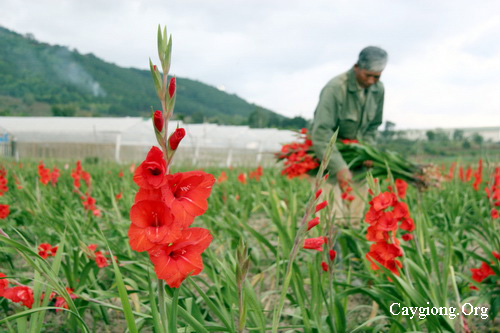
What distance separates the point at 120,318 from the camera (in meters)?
2.06

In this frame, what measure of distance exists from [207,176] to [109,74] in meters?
105

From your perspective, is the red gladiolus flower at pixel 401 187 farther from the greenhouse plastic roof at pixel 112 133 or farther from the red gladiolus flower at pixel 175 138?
the greenhouse plastic roof at pixel 112 133

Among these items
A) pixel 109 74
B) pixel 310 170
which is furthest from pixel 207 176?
pixel 109 74

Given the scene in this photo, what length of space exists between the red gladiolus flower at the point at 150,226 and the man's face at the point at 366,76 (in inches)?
105

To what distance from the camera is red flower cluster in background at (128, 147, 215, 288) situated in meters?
0.67

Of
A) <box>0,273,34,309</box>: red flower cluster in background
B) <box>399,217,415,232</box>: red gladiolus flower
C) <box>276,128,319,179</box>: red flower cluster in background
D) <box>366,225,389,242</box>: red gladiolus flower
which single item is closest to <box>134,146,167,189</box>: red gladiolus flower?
<box>0,273,34,309</box>: red flower cluster in background

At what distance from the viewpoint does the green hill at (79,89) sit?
238 feet

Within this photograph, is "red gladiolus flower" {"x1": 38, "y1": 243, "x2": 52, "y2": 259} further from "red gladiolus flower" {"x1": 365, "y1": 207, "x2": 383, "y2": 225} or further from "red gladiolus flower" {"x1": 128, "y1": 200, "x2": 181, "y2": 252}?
"red gladiolus flower" {"x1": 365, "y1": 207, "x2": 383, "y2": 225}

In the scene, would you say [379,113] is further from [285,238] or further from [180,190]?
[180,190]

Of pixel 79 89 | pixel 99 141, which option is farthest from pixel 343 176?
pixel 79 89

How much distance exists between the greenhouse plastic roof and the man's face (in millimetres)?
22044

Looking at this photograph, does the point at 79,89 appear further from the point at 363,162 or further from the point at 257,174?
the point at 363,162

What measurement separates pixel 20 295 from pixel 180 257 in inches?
29.8

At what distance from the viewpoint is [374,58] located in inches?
116
